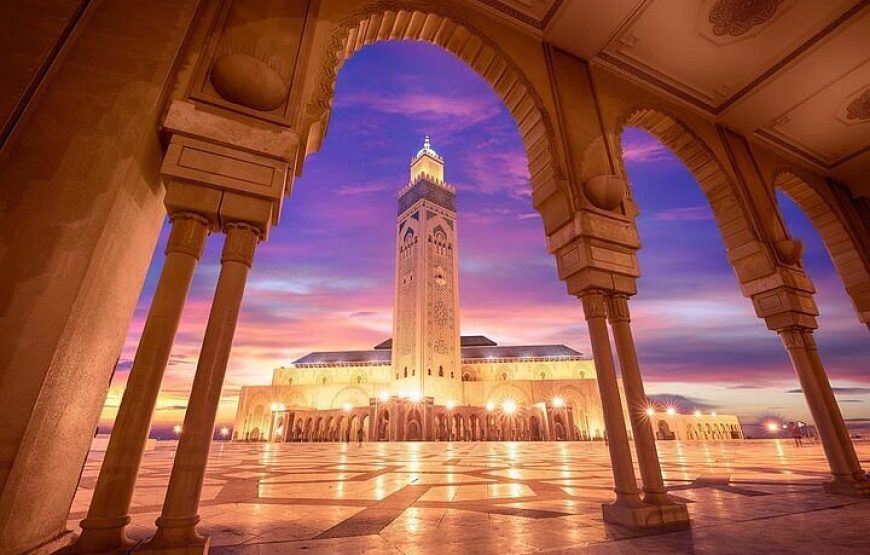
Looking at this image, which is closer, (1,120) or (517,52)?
(1,120)

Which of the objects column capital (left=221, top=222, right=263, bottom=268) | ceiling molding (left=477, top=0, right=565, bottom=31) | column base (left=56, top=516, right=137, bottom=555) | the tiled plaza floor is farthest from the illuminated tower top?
column base (left=56, top=516, right=137, bottom=555)

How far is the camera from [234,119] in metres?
2.57

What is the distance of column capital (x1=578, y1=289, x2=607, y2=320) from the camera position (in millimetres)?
3346

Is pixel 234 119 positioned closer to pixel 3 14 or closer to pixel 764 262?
pixel 3 14

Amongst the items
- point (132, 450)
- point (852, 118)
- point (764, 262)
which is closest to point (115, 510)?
point (132, 450)

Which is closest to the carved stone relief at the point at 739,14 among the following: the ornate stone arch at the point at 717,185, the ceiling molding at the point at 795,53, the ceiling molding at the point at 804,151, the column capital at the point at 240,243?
the ceiling molding at the point at 795,53

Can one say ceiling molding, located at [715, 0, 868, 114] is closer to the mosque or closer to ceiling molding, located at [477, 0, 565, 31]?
ceiling molding, located at [477, 0, 565, 31]

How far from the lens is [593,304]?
3361 millimetres

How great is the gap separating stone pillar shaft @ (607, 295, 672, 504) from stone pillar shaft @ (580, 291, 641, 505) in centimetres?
9

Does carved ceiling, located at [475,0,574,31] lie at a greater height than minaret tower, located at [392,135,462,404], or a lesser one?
lesser

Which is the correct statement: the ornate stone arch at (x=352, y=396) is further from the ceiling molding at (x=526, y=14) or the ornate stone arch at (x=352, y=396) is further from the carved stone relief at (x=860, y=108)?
the carved stone relief at (x=860, y=108)

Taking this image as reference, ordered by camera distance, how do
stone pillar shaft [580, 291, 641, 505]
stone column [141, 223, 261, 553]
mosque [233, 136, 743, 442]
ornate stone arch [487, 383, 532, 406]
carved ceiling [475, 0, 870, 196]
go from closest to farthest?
stone column [141, 223, 261, 553] < stone pillar shaft [580, 291, 641, 505] < carved ceiling [475, 0, 870, 196] < mosque [233, 136, 743, 442] < ornate stone arch [487, 383, 532, 406]

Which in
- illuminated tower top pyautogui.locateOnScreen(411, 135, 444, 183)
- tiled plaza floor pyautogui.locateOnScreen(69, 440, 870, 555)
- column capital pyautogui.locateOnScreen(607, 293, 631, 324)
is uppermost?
illuminated tower top pyautogui.locateOnScreen(411, 135, 444, 183)

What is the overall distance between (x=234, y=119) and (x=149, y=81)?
1.70 feet
